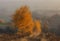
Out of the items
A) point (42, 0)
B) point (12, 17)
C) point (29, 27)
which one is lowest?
point (29, 27)

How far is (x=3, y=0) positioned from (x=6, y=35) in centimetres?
39

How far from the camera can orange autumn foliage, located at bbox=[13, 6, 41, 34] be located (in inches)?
47.0

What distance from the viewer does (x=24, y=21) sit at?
1.20 meters

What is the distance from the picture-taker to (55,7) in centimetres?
122

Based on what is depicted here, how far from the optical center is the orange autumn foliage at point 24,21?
1194mm

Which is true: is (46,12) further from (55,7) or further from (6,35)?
(6,35)

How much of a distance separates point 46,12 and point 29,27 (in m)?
0.26

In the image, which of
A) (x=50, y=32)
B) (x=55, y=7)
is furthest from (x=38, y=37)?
(x=55, y=7)

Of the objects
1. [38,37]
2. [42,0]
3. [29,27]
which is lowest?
[38,37]

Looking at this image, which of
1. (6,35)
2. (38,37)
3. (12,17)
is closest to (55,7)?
(38,37)

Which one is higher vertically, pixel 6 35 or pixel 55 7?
pixel 55 7

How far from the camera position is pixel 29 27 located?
1.20 meters

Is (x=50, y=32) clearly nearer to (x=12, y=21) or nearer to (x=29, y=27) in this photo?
(x=29, y=27)

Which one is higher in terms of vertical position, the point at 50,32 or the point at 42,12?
the point at 42,12
